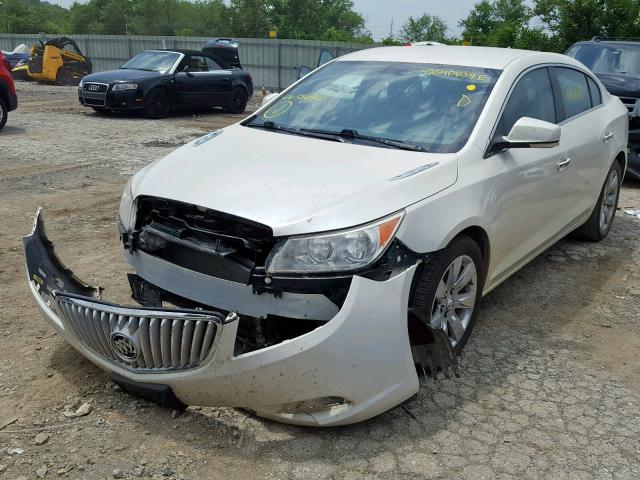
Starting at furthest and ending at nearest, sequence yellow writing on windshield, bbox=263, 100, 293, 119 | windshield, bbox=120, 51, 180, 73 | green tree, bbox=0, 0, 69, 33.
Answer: green tree, bbox=0, 0, 69, 33 → windshield, bbox=120, 51, 180, 73 → yellow writing on windshield, bbox=263, 100, 293, 119

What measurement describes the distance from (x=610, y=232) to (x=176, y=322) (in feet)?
16.8

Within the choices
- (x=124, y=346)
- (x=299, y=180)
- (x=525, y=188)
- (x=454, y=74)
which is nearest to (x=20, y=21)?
(x=454, y=74)

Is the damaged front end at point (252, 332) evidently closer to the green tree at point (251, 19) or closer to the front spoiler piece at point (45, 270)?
the front spoiler piece at point (45, 270)

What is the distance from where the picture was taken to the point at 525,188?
4102 mm

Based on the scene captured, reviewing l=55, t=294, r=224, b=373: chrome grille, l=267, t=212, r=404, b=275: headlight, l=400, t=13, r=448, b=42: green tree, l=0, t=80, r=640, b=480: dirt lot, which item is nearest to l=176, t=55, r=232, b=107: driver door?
l=0, t=80, r=640, b=480: dirt lot

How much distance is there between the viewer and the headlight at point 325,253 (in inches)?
114

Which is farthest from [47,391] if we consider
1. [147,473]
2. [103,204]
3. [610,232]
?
[610,232]

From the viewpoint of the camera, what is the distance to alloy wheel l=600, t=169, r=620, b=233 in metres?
5.86

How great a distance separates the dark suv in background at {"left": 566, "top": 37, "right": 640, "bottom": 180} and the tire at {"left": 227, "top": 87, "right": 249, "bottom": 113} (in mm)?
8435

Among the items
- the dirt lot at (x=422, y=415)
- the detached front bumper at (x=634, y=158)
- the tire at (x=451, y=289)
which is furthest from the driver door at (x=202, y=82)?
the tire at (x=451, y=289)

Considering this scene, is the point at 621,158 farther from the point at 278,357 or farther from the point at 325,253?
the point at 278,357

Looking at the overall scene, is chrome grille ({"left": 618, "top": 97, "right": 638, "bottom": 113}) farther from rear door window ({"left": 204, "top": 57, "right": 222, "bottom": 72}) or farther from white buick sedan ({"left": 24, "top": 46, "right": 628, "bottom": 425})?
rear door window ({"left": 204, "top": 57, "right": 222, "bottom": 72})

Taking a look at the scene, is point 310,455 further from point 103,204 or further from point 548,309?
point 103,204

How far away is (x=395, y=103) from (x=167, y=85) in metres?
11.3
